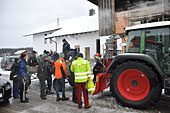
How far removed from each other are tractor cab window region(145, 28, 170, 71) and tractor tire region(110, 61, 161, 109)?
399 mm

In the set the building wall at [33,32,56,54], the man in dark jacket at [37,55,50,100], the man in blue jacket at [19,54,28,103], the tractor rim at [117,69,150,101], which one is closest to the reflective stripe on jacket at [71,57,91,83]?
the tractor rim at [117,69,150,101]

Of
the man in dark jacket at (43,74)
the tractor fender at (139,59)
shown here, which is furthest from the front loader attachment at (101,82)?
the man in dark jacket at (43,74)

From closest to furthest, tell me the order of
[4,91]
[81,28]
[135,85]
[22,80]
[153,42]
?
[153,42]
[135,85]
[4,91]
[22,80]
[81,28]

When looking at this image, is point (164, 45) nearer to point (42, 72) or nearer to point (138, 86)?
point (138, 86)

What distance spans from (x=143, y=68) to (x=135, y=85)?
580 mm

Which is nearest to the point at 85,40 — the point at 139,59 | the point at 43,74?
the point at 43,74

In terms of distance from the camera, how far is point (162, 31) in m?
4.12

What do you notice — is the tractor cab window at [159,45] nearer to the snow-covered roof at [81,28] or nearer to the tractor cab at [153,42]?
the tractor cab at [153,42]

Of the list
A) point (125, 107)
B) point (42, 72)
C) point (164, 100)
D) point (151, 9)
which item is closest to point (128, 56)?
point (125, 107)

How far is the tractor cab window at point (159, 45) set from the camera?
407 centimetres

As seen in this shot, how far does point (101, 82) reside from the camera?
202 inches

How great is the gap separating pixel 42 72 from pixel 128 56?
10.7ft

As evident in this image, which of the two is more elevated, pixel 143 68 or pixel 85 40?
pixel 85 40

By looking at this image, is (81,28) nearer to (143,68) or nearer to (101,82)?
(101,82)
